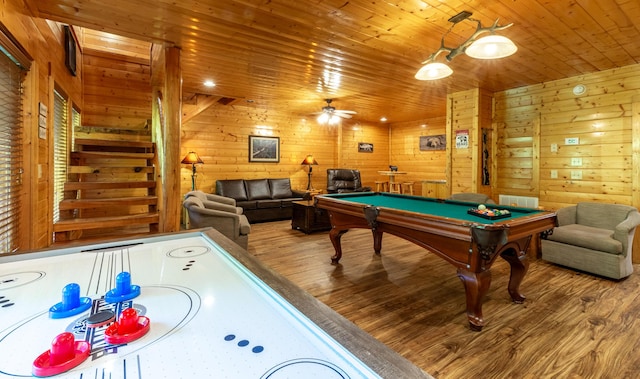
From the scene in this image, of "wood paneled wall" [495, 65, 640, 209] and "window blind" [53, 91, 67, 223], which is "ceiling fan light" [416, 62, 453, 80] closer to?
"wood paneled wall" [495, 65, 640, 209]

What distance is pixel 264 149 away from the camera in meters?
7.21

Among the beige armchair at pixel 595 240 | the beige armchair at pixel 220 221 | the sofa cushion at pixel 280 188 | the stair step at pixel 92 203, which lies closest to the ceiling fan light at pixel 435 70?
the beige armchair at pixel 595 240

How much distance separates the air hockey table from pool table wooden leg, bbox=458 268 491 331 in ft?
5.61

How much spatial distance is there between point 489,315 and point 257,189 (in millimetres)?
5139

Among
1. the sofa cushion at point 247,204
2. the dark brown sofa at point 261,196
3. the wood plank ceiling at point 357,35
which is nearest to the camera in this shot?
the wood plank ceiling at point 357,35

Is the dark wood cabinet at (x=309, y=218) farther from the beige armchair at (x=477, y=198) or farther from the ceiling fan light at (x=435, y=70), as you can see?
the ceiling fan light at (x=435, y=70)

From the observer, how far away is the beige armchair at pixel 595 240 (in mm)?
3045

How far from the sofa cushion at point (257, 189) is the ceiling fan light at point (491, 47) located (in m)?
5.05

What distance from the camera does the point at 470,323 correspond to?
2178 mm

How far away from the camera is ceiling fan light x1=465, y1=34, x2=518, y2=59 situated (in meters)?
2.14

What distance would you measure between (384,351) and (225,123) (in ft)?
21.9

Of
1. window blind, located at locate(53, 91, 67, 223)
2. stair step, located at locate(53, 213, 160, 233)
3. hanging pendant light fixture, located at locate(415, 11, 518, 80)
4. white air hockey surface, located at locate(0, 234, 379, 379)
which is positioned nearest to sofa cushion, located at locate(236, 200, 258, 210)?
stair step, located at locate(53, 213, 160, 233)

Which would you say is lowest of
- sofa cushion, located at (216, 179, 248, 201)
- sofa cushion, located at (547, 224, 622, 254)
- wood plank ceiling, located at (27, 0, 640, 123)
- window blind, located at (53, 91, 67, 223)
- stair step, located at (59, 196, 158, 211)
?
sofa cushion, located at (547, 224, 622, 254)

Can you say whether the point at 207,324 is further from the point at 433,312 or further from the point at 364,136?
the point at 364,136
